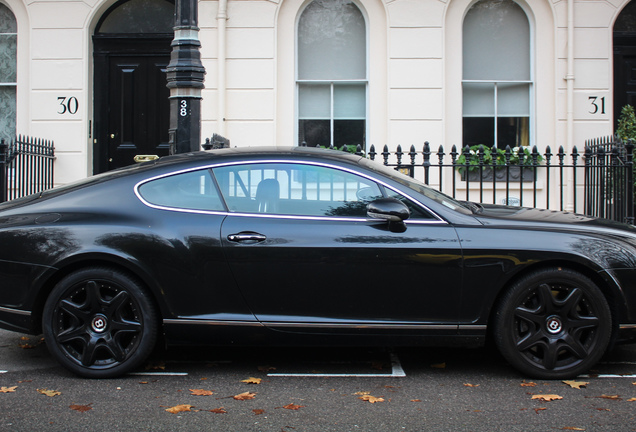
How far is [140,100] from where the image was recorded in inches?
465

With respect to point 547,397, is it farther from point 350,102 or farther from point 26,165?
point 26,165

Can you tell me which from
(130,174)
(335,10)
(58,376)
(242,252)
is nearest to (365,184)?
(242,252)

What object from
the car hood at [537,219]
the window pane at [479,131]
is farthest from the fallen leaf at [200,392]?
the window pane at [479,131]

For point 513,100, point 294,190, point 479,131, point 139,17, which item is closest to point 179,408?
point 294,190

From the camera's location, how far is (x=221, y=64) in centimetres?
1117

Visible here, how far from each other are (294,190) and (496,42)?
7.52 metres

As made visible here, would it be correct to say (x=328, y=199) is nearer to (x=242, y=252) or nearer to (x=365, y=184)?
(x=365, y=184)

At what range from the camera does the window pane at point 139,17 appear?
11.8 m

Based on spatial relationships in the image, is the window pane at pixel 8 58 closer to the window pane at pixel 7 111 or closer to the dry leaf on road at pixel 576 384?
the window pane at pixel 7 111

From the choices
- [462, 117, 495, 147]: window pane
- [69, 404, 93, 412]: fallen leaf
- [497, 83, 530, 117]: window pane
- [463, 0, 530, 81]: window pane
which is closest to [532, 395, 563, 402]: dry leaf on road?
[69, 404, 93, 412]: fallen leaf

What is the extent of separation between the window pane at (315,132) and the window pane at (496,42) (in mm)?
2251

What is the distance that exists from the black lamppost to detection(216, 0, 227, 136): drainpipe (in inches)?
155

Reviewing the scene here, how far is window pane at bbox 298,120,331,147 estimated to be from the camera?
455 inches

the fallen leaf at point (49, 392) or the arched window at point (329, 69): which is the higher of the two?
the arched window at point (329, 69)
